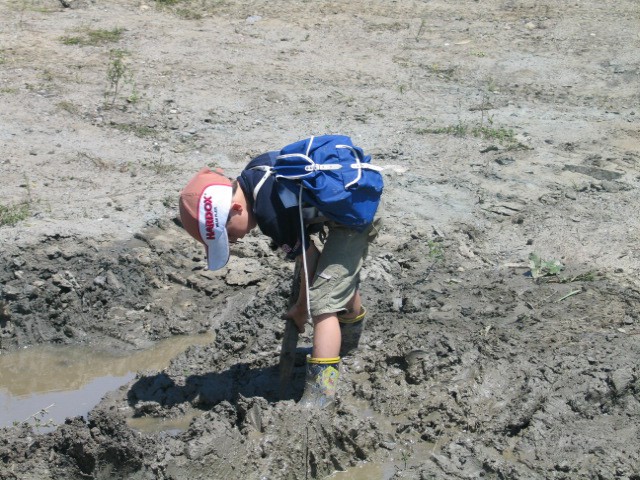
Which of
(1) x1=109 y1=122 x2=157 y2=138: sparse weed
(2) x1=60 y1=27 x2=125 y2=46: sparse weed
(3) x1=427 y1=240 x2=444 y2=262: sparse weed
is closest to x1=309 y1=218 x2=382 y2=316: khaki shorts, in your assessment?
(3) x1=427 y1=240 x2=444 y2=262: sparse weed

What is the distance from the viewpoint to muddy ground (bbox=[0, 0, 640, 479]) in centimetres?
413

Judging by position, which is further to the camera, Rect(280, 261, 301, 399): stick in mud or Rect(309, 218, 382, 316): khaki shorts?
Rect(280, 261, 301, 399): stick in mud

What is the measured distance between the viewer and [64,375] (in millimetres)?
5102

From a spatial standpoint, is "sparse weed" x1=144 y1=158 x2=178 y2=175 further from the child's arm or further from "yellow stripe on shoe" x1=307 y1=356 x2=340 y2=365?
"yellow stripe on shoe" x1=307 y1=356 x2=340 y2=365

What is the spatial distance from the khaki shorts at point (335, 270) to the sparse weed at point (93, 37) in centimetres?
544

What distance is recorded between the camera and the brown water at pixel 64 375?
4.80 m

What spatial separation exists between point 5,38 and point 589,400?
6588 millimetres

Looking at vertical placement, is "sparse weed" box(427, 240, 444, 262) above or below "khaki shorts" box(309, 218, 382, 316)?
below

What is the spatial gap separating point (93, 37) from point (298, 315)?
17.8ft

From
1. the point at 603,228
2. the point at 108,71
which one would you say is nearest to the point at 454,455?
the point at 603,228

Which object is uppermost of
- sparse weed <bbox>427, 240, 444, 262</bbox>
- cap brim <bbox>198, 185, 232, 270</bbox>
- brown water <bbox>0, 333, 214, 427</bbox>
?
cap brim <bbox>198, 185, 232, 270</bbox>

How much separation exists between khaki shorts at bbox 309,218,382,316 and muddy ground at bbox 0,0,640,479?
463mm

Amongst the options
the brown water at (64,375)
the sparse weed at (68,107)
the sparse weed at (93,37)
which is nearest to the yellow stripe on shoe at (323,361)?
the brown water at (64,375)

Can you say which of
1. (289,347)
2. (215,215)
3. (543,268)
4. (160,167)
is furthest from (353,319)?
(160,167)
